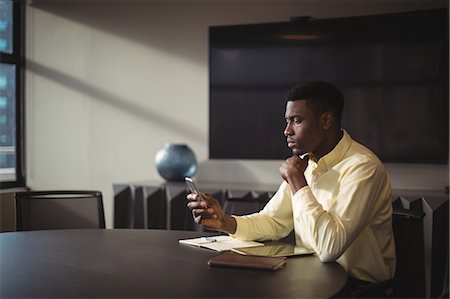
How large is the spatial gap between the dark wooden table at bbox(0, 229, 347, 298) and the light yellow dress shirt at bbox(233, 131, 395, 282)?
0.09 meters

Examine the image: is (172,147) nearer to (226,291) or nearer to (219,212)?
(219,212)

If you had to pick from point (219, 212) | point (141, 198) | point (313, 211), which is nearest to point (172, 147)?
point (141, 198)

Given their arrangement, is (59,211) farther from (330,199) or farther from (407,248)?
(407,248)

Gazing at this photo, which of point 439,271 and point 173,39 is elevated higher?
point 173,39

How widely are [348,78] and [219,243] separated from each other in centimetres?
207

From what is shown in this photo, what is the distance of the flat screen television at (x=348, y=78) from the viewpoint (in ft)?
11.3

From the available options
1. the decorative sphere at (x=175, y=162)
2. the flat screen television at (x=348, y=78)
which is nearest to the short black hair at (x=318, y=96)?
the flat screen television at (x=348, y=78)

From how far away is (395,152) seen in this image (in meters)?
3.55

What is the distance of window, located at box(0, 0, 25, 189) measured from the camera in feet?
15.5

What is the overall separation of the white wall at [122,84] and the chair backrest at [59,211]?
5.81 ft

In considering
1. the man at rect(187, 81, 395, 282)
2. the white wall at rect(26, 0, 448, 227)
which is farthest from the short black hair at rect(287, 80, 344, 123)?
the white wall at rect(26, 0, 448, 227)

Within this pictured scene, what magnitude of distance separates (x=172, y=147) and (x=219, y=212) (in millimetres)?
2151

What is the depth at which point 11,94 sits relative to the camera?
189 inches

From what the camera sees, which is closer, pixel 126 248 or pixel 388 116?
pixel 126 248
